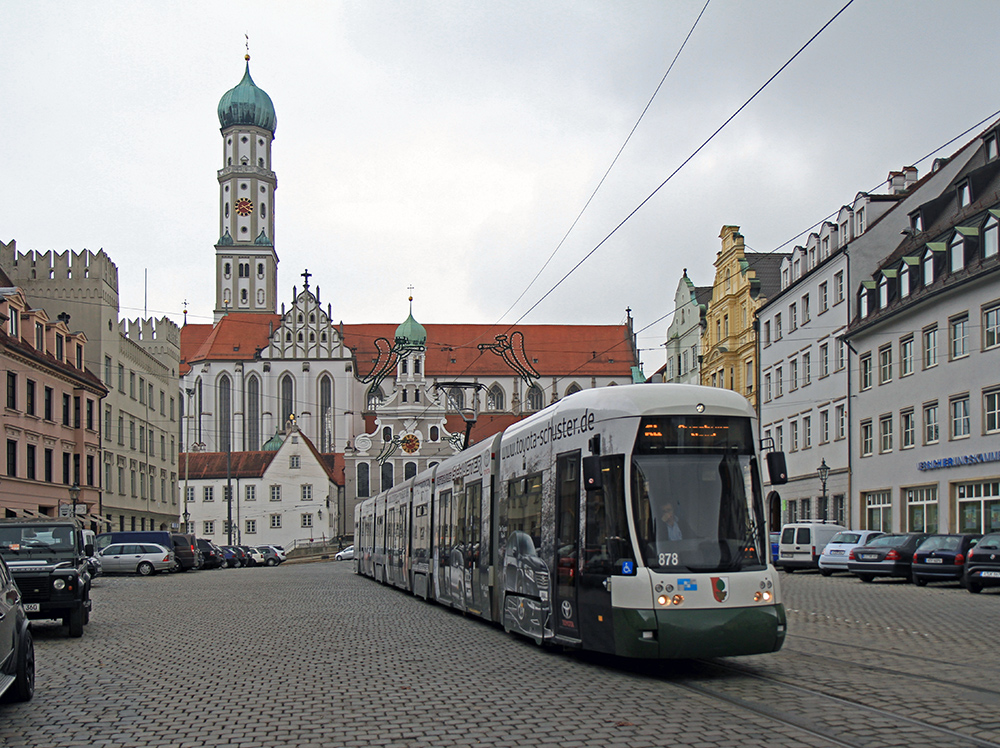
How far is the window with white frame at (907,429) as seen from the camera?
125ft

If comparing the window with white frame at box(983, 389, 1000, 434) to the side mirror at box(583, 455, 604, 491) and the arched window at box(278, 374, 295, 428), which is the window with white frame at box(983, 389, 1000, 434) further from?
the arched window at box(278, 374, 295, 428)

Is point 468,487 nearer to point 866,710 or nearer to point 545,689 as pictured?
point 545,689

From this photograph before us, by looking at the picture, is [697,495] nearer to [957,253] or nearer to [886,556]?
[886,556]

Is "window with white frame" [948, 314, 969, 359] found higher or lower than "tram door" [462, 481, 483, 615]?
higher

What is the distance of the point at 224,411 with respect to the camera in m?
107

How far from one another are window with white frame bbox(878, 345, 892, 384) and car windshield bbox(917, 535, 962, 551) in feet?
43.6

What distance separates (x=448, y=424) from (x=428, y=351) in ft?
45.9

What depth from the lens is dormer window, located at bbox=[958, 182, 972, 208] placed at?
37.2 meters

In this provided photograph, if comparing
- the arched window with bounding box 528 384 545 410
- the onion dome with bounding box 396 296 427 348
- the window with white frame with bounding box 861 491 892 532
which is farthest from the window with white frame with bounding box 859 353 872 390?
the arched window with bounding box 528 384 545 410

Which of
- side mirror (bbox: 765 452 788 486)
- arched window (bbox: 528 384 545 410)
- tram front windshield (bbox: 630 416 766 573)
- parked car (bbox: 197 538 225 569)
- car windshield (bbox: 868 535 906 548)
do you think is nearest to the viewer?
tram front windshield (bbox: 630 416 766 573)

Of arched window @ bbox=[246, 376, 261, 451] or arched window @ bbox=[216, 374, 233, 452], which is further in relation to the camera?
arched window @ bbox=[216, 374, 233, 452]

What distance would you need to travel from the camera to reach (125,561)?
4091cm

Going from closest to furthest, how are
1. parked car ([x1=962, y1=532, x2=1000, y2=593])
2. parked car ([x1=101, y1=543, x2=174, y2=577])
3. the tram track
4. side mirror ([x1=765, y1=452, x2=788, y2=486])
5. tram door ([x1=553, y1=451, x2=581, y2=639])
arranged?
the tram track < side mirror ([x1=765, y1=452, x2=788, y2=486]) < tram door ([x1=553, y1=451, x2=581, y2=639]) < parked car ([x1=962, y1=532, x2=1000, y2=593]) < parked car ([x1=101, y1=543, x2=174, y2=577])

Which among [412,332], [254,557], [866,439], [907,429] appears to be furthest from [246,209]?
[907,429]
